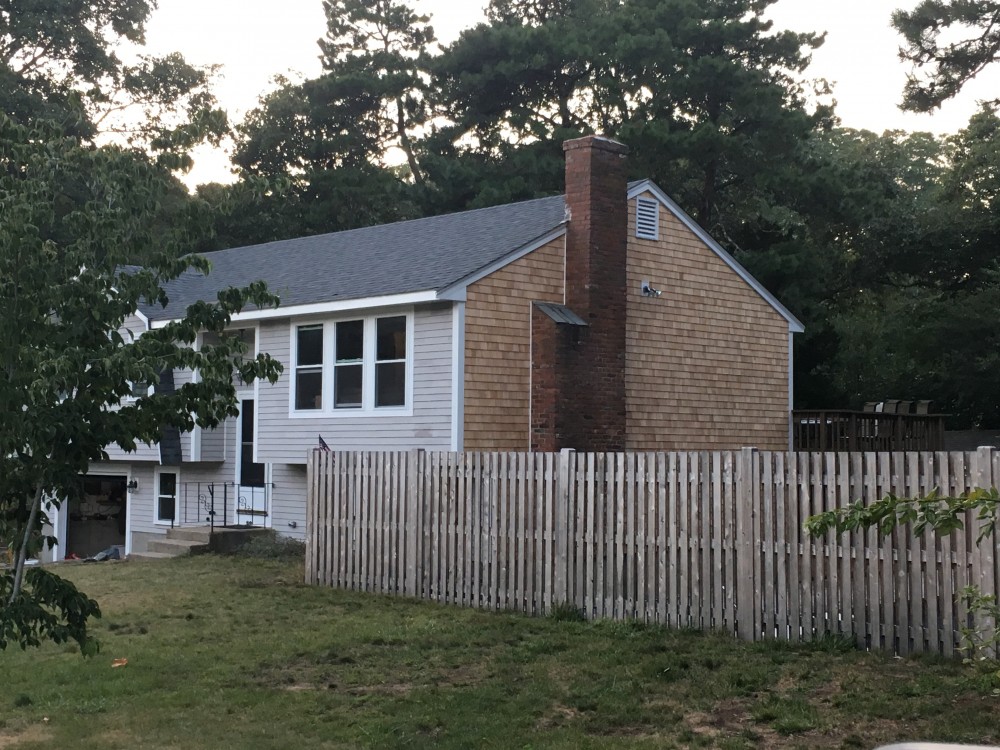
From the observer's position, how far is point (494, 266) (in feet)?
57.0

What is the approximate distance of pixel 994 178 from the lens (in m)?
31.9

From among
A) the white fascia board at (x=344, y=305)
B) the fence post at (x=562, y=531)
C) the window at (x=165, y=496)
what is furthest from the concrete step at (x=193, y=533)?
the fence post at (x=562, y=531)

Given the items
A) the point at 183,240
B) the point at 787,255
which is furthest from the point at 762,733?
the point at 787,255

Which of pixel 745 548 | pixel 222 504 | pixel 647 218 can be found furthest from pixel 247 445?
pixel 745 548

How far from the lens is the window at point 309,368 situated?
62.6 ft

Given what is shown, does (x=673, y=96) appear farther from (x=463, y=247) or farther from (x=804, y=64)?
(x=463, y=247)

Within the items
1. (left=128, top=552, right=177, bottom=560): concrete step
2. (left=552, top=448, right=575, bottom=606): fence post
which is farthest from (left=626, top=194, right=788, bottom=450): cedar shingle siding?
(left=552, top=448, right=575, bottom=606): fence post

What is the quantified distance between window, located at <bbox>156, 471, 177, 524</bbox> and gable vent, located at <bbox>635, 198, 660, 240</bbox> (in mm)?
9766

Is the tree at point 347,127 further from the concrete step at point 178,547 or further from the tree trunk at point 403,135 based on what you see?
the concrete step at point 178,547

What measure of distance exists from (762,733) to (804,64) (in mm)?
34812

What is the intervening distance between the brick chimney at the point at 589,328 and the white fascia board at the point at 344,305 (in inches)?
77.1

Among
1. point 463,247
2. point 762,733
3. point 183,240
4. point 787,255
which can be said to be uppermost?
point 787,255

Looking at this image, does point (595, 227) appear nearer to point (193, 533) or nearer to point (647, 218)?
point (647, 218)

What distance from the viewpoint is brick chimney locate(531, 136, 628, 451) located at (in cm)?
1744
